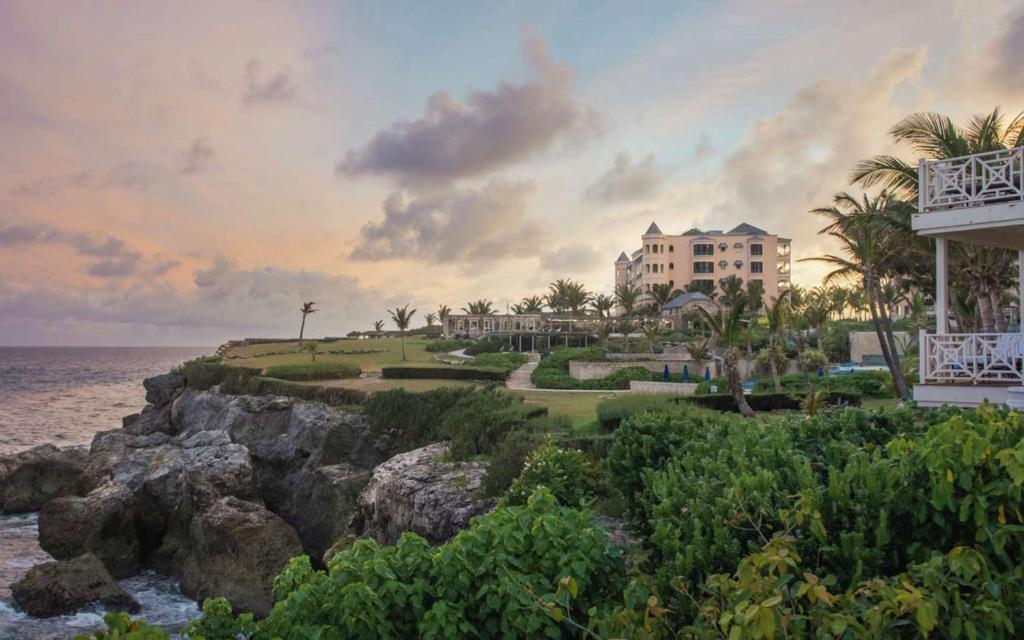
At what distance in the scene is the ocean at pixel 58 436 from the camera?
15.2 meters

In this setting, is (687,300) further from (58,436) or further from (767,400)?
(58,436)

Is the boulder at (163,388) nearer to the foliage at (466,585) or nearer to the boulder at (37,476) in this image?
the boulder at (37,476)

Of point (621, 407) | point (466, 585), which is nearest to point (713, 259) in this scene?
point (621, 407)

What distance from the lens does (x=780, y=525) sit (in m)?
5.71

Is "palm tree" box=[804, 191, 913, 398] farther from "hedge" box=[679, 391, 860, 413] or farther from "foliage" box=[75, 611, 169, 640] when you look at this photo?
"foliage" box=[75, 611, 169, 640]

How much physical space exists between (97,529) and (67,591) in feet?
13.2

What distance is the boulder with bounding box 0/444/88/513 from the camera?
2559 centimetres

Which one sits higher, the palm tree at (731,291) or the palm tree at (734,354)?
the palm tree at (731,291)

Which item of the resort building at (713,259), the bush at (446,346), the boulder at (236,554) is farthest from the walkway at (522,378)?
the resort building at (713,259)

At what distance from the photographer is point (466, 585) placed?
5844 millimetres

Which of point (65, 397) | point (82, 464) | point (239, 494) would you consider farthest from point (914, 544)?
point (65, 397)

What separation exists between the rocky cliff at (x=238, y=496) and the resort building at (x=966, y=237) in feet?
30.7

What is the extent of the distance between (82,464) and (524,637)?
2681cm

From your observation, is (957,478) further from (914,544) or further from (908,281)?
(908,281)
